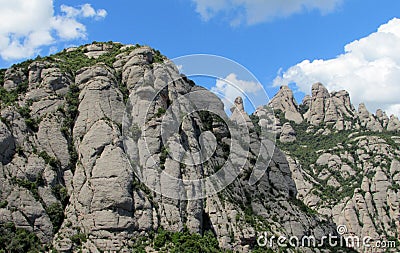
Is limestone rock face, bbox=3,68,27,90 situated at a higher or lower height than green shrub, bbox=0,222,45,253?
higher

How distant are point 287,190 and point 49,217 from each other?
40.8m

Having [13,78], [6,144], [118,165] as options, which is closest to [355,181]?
[118,165]

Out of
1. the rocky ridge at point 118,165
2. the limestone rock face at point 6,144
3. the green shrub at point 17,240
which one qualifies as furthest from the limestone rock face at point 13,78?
the green shrub at point 17,240

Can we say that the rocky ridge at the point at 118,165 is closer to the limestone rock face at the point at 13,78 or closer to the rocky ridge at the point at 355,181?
the limestone rock face at the point at 13,78

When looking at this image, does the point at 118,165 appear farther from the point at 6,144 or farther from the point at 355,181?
the point at 355,181

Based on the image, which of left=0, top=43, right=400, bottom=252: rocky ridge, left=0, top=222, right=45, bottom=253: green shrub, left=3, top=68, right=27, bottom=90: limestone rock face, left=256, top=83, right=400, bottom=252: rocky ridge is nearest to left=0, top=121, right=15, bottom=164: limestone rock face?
left=0, top=43, right=400, bottom=252: rocky ridge

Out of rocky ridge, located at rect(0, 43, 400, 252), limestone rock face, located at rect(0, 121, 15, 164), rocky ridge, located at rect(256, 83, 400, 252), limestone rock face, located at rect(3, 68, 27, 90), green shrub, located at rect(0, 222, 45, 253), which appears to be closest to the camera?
green shrub, located at rect(0, 222, 45, 253)

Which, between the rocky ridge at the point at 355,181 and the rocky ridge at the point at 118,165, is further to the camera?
the rocky ridge at the point at 355,181

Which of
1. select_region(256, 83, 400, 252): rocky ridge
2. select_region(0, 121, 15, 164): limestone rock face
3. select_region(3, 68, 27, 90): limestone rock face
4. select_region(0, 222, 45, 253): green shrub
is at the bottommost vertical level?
select_region(0, 222, 45, 253): green shrub

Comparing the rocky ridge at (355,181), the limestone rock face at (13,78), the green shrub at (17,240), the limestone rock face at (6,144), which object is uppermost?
the rocky ridge at (355,181)

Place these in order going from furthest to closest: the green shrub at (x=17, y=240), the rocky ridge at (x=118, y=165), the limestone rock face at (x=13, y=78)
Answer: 1. the limestone rock face at (x=13, y=78)
2. the rocky ridge at (x=118, y=165)
3. the green shrub at (x=17, y=240)

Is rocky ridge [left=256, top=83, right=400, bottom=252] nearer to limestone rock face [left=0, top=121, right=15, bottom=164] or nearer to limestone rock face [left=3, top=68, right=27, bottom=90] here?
limestone rock face [left=3, top=68, right=27, bottom=90]

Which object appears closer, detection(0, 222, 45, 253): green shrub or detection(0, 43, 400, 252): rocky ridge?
detection(0, 222, 45, 253): green shrub

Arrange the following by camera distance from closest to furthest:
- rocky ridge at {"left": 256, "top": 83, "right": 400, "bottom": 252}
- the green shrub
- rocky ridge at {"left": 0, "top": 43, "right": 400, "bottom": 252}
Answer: the green shrub < rocky ridge at {"left": 0, "top": 43, "right": 400, "bottom": 252} < rocky ridge at {"left": 256, "top": 83, "right": 400, "bottom": 252}
